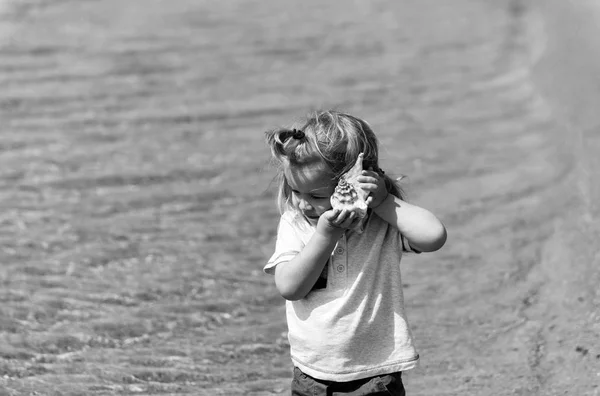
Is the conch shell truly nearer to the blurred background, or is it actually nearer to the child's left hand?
the child's left hand

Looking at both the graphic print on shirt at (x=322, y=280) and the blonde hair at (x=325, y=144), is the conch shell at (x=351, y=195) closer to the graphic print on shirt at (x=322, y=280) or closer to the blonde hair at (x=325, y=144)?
the blonde hair at (x=325, y=144)

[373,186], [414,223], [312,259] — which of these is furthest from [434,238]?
[312,259]

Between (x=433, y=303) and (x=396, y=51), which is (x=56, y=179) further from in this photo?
(x=396, y=51)

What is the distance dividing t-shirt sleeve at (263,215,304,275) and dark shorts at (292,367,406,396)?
36 centimetres

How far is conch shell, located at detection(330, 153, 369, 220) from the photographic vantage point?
292 centimetres

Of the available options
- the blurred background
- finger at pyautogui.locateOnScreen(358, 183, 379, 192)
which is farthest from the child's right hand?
the blurred background

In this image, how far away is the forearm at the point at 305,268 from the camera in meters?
2.99

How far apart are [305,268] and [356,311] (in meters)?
0.21

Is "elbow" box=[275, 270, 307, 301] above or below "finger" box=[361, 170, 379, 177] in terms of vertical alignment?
below

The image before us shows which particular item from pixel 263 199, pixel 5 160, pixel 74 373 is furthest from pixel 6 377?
pixel 5 160

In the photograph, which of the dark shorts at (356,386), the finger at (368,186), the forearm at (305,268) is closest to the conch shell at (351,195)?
the finger at (368,186)

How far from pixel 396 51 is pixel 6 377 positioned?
283 inches

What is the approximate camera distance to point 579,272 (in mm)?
5293

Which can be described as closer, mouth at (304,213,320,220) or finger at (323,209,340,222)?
finger at (323,209,340,222)
